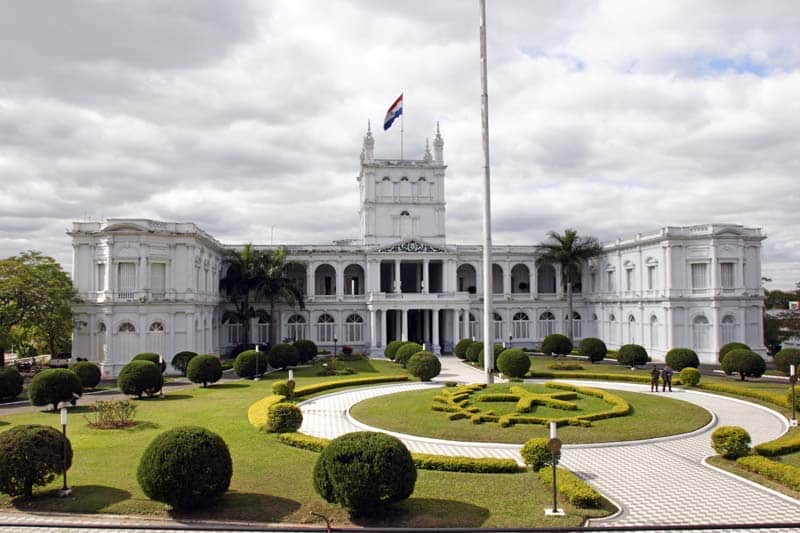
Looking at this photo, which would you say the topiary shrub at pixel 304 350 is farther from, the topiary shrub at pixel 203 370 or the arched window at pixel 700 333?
the arched window at pixel 700 333

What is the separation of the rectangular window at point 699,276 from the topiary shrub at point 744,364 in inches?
540

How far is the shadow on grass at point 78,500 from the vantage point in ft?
46.8

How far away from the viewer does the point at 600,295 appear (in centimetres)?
6322

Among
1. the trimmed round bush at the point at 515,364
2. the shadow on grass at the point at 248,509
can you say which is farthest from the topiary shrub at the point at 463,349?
the shadow on grass at the point at 248,509

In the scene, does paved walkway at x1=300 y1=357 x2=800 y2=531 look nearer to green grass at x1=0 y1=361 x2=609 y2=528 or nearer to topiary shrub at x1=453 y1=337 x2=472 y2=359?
green grass at x1=0 y1=361 x2=609 y2=528

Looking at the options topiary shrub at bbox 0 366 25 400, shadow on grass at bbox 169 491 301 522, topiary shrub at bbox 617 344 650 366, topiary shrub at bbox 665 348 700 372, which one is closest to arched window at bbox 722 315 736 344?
topiary shrub at bbox 617 344 650 366

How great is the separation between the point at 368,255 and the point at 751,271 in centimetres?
3508

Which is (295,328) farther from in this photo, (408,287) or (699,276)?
(699,276)

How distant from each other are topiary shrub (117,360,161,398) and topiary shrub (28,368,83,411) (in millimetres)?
3088

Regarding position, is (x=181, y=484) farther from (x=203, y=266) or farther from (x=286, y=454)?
(x=203, y=266)

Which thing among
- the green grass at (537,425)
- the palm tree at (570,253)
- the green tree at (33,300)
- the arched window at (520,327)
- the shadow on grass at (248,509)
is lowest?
the green grass at (537,425)

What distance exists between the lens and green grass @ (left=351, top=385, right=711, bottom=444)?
842 inches

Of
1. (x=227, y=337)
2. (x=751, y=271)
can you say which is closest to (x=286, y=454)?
(x=227, y=337)

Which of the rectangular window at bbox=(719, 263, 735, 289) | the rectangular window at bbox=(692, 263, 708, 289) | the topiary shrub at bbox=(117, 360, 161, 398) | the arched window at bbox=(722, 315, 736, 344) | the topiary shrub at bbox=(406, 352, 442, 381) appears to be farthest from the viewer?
the rectangular window at bbox=(692, 263, 708, 289)
